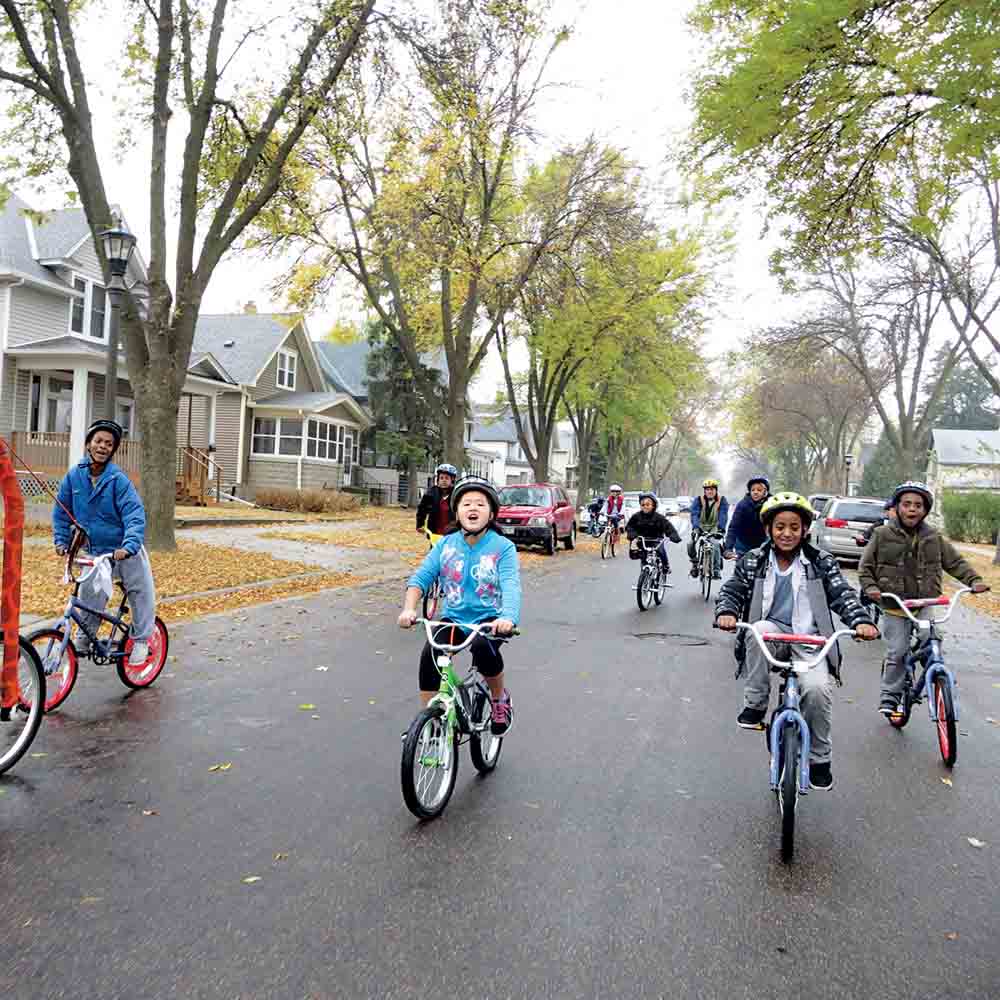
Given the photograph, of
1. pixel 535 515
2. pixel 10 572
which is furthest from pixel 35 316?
pixel 10 572

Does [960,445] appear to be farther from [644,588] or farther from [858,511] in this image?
[644,588]

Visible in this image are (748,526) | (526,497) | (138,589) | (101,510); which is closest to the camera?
(101,510)

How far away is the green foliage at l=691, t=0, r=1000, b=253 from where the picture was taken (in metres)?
9.90

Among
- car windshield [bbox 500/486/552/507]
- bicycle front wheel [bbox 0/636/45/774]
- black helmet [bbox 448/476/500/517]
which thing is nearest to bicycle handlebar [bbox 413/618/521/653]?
black helmet [bbox 448/476/500/517]

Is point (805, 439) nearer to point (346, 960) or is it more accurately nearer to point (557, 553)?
point (557, 553)

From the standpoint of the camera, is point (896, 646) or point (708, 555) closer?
point (896, 646)

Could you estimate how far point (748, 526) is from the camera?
10.5 meters

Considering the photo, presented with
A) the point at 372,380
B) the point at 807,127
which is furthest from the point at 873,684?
the point at 372,380

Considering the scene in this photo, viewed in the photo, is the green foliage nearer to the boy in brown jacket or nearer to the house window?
the boy in brown jacket

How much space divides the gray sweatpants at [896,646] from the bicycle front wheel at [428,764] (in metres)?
3.53

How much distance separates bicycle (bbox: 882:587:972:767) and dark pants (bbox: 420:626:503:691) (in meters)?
2.93

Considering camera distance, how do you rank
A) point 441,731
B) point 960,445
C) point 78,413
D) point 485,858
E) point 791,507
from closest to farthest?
point 485,858 < point 441,731 < point 791,507 < point 78,413 < point 960,445

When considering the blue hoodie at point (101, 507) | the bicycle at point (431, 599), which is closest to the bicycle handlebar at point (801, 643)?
the blue hoodie at point (101, 507)

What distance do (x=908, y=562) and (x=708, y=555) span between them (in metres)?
7.90
